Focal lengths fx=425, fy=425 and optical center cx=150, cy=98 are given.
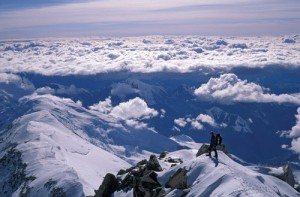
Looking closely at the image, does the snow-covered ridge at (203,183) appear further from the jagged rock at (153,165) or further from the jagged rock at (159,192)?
the jagged rock at (153,165)

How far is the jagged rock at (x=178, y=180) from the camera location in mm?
63578

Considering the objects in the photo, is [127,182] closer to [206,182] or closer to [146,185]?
[146,185]

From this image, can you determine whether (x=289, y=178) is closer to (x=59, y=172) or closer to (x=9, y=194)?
(x=59, y=172)

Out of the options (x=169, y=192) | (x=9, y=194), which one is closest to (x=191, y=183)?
(x=169, y=192)

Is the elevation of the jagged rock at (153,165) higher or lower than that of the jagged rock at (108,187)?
higher

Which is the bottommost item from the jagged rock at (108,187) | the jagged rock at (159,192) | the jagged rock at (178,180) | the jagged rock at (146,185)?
the jagged rock at (108,187)

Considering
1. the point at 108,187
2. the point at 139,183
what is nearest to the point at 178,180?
the point at 139,183

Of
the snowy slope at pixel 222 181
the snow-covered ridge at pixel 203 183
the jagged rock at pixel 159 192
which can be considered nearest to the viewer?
the snowy slope at pixel 222 181

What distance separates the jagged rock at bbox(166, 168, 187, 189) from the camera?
63.6 metres

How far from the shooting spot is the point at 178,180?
64.9 metres

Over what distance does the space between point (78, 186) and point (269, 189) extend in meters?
88.2

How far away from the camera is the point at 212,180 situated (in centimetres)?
5897

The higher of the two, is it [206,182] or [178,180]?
[206,182]

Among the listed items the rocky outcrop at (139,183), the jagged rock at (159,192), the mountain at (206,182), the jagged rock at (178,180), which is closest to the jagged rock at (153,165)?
the rocky outcrop at (139,183)
